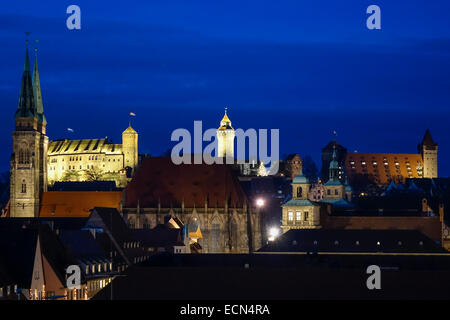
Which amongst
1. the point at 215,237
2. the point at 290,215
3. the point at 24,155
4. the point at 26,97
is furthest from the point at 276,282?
the point at 26,97

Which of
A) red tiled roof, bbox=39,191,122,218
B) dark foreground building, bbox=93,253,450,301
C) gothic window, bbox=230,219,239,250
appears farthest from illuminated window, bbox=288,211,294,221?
dark foreground building, bbox=93,253,450,301

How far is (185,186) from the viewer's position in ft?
466

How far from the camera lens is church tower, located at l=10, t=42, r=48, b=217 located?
494ft

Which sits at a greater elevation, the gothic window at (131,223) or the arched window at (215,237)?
the gothic window at (131,223)

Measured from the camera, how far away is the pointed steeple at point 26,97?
154m

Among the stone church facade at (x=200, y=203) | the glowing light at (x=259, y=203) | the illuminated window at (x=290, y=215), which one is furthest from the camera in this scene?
the glowing light at (x=259, y=203)

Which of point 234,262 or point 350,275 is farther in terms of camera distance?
point 234,262

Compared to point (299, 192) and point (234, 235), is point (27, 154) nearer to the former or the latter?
point (234, 235)

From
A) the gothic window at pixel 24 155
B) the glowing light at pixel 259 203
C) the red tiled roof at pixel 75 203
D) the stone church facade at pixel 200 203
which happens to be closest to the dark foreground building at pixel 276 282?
the stone church facade at pixel 200 203

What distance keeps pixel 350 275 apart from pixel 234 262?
10633mm

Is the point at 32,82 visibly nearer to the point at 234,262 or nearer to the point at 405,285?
the point at 234,262

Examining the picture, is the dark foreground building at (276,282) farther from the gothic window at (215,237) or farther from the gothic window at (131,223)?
the gothic window at (131,223)

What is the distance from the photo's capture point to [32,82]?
15650cm
